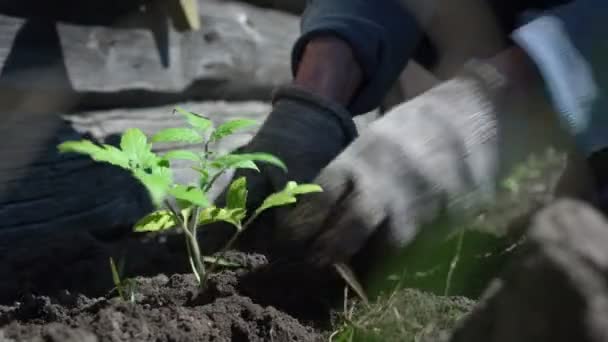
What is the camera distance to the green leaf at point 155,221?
94 centimetres

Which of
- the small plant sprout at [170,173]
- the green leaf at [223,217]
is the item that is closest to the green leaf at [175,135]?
the small plant sprout at [170,173]

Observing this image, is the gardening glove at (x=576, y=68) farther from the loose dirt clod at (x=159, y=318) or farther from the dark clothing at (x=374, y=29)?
the loose dirt clod at (x=159, y=318)

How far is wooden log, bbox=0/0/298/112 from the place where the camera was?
1.63 metres

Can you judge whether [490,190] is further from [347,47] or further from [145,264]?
[145,264]

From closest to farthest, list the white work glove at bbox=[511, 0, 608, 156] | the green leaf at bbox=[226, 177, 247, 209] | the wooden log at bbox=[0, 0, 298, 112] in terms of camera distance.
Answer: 1. the green leaf at bbox=[226, 177, 247, 209]
2. the white work glove at bbox=[511, 0, 608, 156]
3. the wooden log at bbox=[0, 0, 298, 112]

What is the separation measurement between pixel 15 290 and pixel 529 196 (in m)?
1.39

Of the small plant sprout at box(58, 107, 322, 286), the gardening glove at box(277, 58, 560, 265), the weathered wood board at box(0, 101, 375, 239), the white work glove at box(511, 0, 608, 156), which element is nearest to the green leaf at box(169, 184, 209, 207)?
the small plant sprout at box(58, 107, 322, 286)

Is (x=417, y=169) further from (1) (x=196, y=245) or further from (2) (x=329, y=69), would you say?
(2) (x=329, y=69)

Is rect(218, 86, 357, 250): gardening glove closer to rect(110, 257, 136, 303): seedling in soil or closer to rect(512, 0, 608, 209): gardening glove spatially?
rect(110, 257, 136, 303): seedling in soil

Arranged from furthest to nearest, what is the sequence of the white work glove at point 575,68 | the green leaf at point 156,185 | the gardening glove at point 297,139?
1. the gardening glove at point 297,139
2. the white work glove at point 575,68
3. the green leaf at point 156,185

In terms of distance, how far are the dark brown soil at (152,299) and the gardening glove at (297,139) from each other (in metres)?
0.21

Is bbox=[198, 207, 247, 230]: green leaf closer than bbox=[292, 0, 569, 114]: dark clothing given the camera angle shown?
Yes

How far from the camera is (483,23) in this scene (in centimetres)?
159

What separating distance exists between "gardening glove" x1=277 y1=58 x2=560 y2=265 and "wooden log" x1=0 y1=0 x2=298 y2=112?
2.97ft
